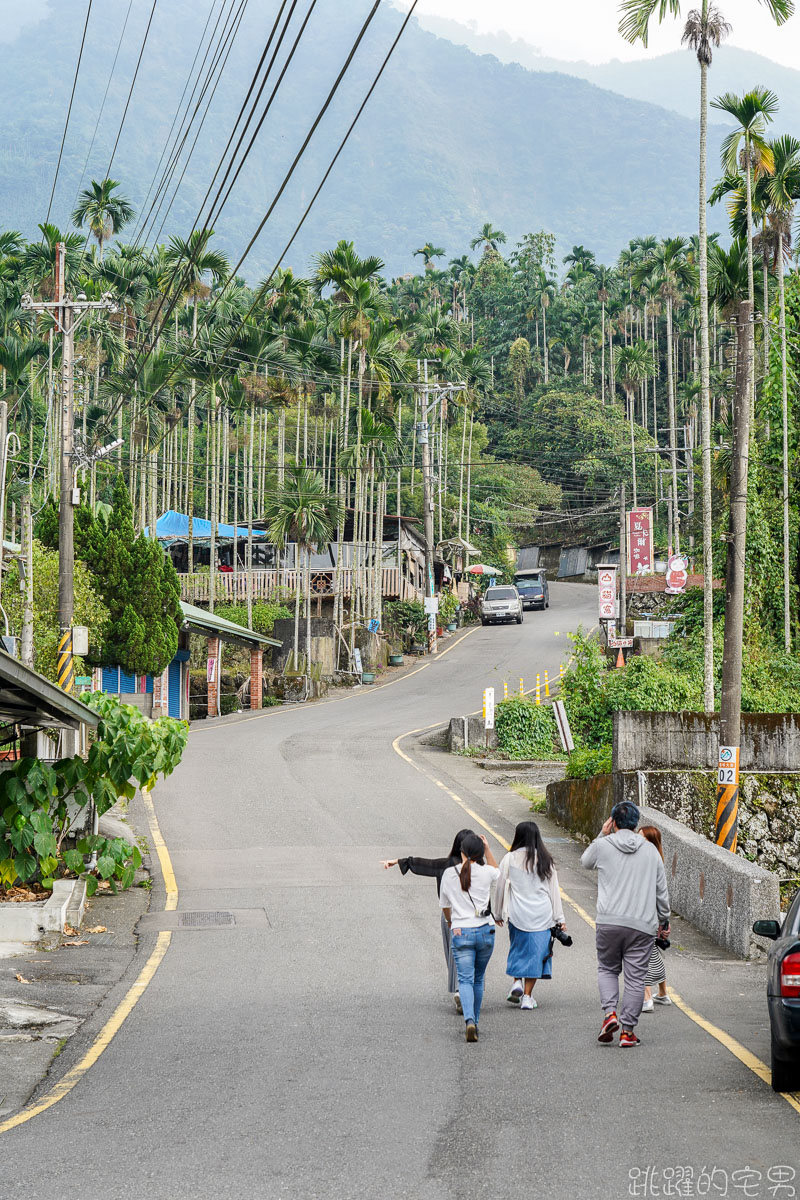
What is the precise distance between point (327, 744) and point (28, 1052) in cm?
2233

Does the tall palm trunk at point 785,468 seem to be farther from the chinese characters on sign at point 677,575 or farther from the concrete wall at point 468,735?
the concrete wall at point 468,735

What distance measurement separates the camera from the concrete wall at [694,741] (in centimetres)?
1905

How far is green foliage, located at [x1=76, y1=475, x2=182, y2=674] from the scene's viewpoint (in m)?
34.3

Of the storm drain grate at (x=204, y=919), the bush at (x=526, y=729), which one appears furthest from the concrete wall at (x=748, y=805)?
the bush at (x=526, y=729)

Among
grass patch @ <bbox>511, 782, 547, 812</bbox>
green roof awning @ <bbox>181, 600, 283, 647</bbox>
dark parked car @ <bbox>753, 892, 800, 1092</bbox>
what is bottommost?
grass patch @ <bbox>511, 782, 547, 812</bbox>

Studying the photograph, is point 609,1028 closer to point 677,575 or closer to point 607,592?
point 677,575

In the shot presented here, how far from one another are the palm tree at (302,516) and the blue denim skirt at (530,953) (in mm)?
36613

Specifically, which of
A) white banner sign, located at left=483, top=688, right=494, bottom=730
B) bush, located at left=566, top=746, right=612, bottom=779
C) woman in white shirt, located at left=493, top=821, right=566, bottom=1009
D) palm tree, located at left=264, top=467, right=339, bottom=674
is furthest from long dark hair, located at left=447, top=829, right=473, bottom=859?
palm tree, located at left=264, top=467, right=339, bottom=674

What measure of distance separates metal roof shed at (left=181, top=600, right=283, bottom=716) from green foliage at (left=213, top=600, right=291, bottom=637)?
5257mm

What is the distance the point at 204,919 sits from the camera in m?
14.1

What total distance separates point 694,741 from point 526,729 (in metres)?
13.0

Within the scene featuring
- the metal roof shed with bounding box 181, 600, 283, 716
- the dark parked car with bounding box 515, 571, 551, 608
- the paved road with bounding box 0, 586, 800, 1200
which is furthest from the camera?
the dark parked car with bounding box 515, 571, 551, 608

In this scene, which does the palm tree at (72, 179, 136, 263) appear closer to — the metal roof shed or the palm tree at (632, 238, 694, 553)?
the palm tree at (632, 238, 694, 553)

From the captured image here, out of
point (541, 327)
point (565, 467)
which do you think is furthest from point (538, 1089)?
point (541, 327)
